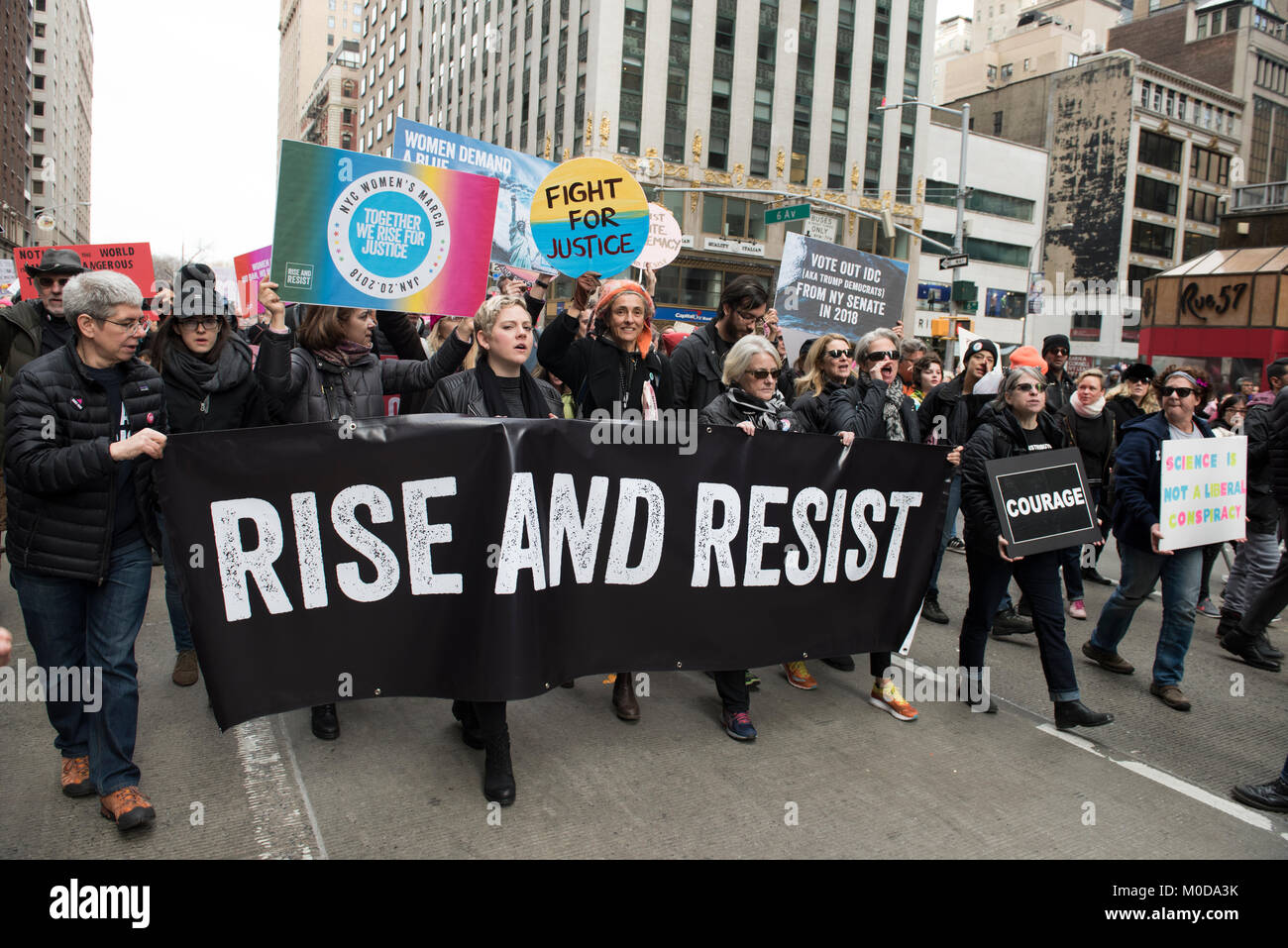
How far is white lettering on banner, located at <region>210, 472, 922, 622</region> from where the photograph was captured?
343 centimetres

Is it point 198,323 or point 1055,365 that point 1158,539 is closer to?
point 1055,365

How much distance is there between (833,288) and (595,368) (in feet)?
13.0

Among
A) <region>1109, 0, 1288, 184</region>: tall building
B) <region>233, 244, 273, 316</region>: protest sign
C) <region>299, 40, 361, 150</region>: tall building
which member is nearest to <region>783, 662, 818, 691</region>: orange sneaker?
<region>233, 244, 273, 316</region>: protest sign

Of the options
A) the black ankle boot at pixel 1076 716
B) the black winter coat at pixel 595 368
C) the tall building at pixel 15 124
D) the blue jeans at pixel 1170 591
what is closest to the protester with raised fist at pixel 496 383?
the black winter coat at pixel 595 368

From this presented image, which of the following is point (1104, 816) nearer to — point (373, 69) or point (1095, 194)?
point (1095, 194)

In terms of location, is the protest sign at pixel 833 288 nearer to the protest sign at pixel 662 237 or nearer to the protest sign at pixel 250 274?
the protest sign at pixel 662 237

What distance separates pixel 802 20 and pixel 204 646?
164 ft

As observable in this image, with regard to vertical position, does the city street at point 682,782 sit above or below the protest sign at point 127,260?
below

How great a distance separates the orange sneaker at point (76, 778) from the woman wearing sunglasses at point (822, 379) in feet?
12.1

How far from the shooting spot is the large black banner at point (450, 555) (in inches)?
134

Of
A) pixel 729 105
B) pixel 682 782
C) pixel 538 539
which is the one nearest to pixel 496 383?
pixel 538 539

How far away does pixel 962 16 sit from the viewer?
105125 millimetres

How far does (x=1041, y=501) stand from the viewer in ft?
15.3

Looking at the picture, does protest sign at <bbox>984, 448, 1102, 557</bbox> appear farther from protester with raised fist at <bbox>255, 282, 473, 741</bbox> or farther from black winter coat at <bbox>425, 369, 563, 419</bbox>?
protester with raised fist at <bbox>255, 282, 473, 741</bbox>
